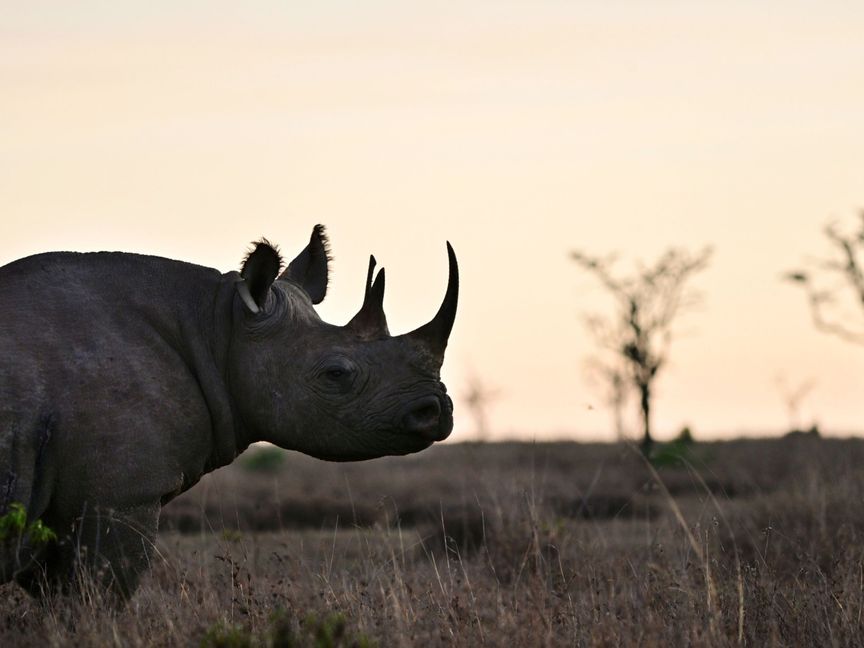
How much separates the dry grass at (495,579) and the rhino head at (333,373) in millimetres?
642

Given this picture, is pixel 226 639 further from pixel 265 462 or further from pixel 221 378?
pixel 265 462

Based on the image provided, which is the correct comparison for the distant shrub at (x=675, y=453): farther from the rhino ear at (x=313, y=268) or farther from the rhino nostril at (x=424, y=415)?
the rhino nostril at (x=424, y=415)

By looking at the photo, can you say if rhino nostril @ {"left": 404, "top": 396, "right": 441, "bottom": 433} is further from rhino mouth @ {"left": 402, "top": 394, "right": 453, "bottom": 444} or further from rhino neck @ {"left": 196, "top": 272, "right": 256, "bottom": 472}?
rhino neck @ {"left": 196, "top": 272, "right": 256, "bottom": 472}

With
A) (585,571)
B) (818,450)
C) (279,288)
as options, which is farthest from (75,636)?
(818,450)

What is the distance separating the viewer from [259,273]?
7.85 meters

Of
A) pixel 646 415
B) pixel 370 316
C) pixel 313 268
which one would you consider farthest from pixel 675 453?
pixel 370 316

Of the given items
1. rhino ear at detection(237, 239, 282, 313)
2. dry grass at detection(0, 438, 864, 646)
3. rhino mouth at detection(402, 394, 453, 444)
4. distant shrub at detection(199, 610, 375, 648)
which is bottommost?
dry grass at detection(0, 438, 864, 646)

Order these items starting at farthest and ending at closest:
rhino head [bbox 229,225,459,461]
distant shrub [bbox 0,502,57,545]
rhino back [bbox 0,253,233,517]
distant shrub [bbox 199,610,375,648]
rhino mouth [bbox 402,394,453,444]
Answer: rhino head [bbox 229,225,459,461]
rhino mouth [bbox 402,394,453,444]
rhino back [bbox 0,253,233,517]
distant shrub [bbox 0,502,57,545]
distant shrub [bbox 199,610,375,648]

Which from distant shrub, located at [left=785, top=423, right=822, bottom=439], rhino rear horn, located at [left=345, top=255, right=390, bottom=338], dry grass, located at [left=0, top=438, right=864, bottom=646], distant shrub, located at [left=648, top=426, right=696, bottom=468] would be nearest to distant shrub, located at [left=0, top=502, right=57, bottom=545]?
dry grass, located at [left=0, top=438, right=864, bottom=646]

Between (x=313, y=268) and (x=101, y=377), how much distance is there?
182 centimetres

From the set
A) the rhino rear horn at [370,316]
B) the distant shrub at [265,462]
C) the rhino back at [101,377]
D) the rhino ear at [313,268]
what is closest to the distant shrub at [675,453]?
the distant shrub at [265,462]

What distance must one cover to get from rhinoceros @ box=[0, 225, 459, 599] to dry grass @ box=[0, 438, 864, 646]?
389mm

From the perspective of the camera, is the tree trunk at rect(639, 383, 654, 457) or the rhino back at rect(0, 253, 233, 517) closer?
the rhino back at rect(0, 253, 233, 517)

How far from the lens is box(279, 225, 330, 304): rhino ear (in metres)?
8.65
